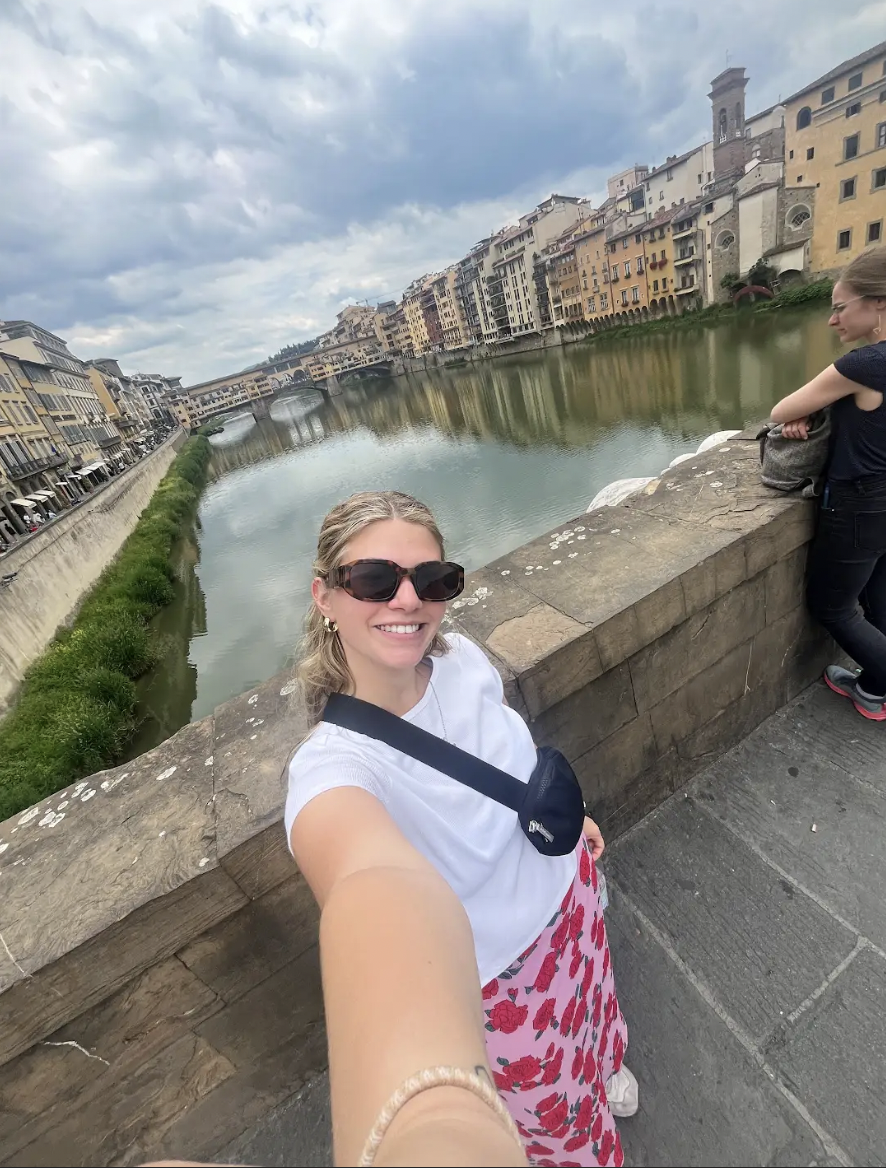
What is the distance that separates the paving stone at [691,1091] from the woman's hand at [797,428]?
6.04 feet

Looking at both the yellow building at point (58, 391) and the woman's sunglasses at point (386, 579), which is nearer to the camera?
the woman's sunglasses at point (386, 579)

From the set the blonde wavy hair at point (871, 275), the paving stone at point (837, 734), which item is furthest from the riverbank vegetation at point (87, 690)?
the blonde wavy hair at point (871, 275)

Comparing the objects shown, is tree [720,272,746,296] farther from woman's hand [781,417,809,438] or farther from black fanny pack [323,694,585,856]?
black fanny pack [323,694,585,856]

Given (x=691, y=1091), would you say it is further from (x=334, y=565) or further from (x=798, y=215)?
(x=798, y=215)

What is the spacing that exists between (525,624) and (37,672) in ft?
43.4

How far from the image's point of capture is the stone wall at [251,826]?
109cm

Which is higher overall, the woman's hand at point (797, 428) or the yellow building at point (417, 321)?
the yellow building at point (417, 321)

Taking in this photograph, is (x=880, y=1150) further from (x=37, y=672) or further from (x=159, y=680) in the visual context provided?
(x=37, y=672)

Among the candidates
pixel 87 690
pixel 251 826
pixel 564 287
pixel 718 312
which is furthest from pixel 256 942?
pixel 564 287

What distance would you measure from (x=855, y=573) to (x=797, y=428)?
590 millimetres

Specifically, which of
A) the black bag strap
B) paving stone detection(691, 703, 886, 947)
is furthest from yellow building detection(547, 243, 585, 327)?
the black bag strap

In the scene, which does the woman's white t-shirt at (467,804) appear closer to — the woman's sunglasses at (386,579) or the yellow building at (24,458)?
the woman's sunglasses at (386,579)

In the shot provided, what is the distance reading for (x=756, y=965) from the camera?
1492mm

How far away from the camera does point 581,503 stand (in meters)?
12.3
